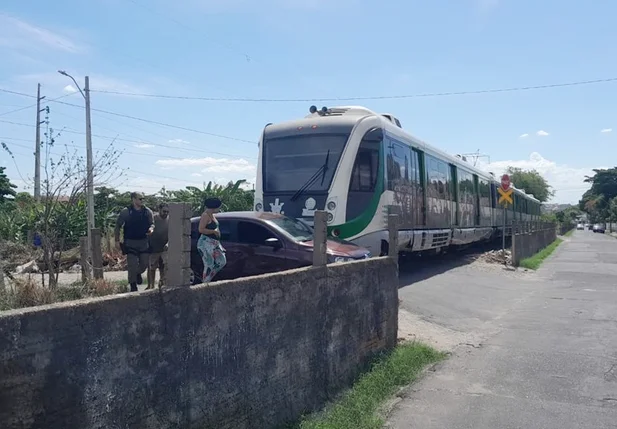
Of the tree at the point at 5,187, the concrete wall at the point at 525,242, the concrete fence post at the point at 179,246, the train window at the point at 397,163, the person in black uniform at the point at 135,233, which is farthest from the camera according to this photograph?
the tree at the point at 5,187

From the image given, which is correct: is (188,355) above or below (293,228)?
below

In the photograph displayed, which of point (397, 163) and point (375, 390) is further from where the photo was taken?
point (397, 163)

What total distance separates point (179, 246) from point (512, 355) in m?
5.53

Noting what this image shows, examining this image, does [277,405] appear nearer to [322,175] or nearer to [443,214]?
[322,175]

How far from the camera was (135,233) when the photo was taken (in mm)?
→ 8758

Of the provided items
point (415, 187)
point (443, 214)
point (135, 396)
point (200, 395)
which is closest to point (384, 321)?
point (200, 395)

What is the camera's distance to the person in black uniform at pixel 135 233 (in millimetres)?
8758

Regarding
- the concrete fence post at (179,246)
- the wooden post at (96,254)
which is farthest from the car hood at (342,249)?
the concrete fence post at (179,246)

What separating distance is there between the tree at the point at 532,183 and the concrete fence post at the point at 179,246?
328 feet

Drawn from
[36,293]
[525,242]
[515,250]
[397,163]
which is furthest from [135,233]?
[525,242]

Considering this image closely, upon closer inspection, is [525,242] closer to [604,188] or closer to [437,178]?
[437,178]

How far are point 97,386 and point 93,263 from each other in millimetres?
6315

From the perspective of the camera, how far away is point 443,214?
55.5 ft

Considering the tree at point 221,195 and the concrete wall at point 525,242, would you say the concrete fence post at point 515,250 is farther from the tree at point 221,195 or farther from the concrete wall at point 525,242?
the tree at point 221,195
